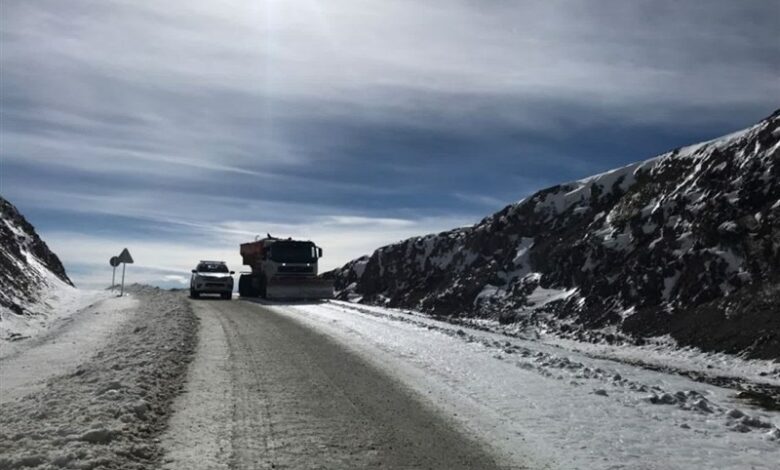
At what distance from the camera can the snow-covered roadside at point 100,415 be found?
19.1 feet

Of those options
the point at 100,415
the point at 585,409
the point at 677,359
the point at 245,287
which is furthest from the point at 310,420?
the point at 245,287

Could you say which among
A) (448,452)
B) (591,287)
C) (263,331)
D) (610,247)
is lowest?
Result: (448,452)

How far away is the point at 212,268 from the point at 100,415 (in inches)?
1229

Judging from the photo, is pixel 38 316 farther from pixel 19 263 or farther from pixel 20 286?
pixel 19 263

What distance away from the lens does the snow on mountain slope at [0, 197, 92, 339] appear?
2031 centimetres

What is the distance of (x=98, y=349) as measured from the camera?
14.6m

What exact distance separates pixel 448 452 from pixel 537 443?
105 centimetres

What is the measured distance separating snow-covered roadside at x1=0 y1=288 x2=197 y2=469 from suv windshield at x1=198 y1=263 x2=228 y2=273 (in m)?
24.9

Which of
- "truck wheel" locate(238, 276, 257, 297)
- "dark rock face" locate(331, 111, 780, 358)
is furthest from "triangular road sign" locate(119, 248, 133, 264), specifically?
"dark rock face" locate(331, 111, 780, 358)

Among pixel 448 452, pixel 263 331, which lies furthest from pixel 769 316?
pixel 263 331

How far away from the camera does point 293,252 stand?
35938mm

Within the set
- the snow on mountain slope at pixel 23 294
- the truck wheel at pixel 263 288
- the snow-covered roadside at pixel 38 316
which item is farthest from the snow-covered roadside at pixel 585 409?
the truck wheel at pixel 263 288

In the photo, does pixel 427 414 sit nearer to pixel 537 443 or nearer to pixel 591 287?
pixel 537 443

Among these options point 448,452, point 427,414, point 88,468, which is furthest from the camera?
point 427,414
